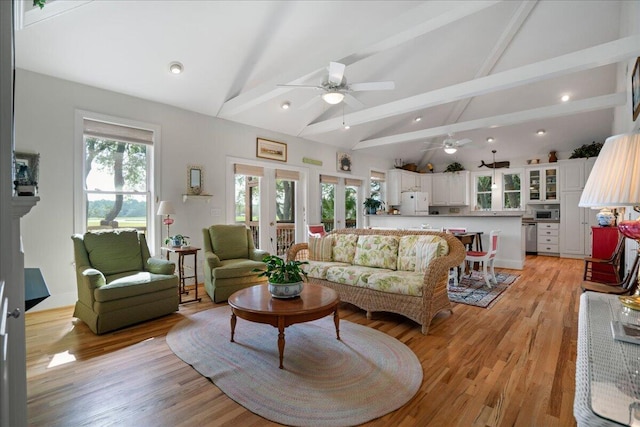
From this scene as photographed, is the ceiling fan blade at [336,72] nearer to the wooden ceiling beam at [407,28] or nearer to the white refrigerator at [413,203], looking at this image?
the wooden ceiling beam at [407,28]

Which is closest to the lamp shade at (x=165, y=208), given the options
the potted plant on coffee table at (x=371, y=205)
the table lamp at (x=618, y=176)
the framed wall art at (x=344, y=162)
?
the table lamp at (x=618, y=176)

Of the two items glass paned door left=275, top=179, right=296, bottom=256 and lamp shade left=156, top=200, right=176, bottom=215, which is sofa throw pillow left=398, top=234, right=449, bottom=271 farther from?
glass paned door left=275, top=179, right=296, bottom=256

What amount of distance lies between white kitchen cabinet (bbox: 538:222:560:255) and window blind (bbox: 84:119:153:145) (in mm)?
8742

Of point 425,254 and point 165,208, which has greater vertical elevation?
point 165,208

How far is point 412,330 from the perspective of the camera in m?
3.00

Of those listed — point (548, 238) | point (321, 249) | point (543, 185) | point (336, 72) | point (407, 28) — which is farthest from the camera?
point (543, 185)

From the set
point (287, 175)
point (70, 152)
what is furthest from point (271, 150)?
point (70, 152)

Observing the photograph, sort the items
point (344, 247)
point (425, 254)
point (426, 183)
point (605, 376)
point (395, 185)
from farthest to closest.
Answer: point (426, 183) < point (395, 185) < point (344, 247) < point (425, 254) < point (605, 376)

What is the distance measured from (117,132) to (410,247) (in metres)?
4.03

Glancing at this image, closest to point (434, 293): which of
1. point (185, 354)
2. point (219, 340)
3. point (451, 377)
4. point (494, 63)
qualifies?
point (451, 377)

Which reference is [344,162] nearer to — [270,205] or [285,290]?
[270,205]

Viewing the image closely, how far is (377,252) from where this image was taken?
3758 millimetres

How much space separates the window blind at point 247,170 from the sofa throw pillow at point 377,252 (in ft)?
8.53

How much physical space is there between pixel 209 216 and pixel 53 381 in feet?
10.2
